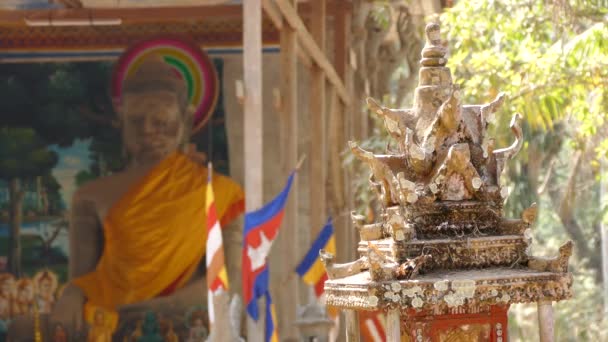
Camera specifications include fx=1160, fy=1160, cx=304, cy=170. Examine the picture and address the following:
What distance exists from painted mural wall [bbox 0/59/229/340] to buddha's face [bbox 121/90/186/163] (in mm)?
307

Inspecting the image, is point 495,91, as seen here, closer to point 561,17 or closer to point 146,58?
point 561,17

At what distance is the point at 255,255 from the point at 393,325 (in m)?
6.77

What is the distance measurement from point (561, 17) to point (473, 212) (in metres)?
7.33

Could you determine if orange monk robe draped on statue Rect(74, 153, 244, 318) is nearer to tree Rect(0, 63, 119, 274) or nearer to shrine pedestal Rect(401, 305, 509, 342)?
tree Rect(0, 63, 119, 274)

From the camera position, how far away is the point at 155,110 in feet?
77.5

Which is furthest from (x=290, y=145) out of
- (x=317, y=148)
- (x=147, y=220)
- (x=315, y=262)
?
(x=147, y=220)

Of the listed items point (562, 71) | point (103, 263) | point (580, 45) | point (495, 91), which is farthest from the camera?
point (103, 263)

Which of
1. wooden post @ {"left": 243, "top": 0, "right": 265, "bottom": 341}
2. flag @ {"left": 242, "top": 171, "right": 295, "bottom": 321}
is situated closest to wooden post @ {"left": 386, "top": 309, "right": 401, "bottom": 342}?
flag @ {"left": 242, "top": 171, "right": 295, "bottom": 321}

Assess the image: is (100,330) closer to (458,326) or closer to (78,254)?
(78,254)

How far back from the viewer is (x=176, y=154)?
23391 mm

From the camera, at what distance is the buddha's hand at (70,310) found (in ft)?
74.5

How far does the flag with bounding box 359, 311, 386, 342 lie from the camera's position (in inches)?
473

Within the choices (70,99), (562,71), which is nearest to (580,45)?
(562,71)

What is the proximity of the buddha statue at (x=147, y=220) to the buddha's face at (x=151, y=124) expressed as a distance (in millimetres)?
20
